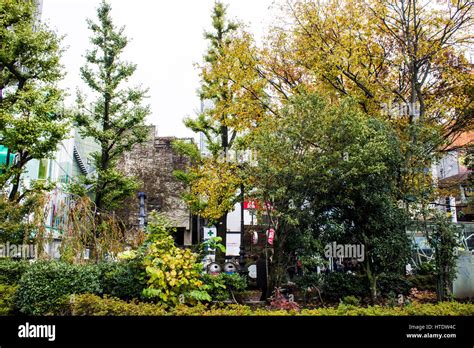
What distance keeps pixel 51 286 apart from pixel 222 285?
359 cm

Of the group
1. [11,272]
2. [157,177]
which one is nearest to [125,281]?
[11,272]

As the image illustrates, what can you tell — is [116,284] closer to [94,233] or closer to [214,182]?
[94,233]

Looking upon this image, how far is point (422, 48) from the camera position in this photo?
13867 mm

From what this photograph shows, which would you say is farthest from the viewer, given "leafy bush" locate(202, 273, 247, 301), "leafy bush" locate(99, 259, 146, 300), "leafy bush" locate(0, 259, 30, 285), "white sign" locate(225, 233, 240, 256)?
"white sign" locate(225, 233, 240, 256)

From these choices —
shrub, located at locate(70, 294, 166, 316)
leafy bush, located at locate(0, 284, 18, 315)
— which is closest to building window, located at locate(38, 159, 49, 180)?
leafy bush, located at locate(0, 284, 18, 315)

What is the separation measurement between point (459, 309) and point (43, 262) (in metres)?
8.72

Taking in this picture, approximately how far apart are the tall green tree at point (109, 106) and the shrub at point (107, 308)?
Answer: 935 cm

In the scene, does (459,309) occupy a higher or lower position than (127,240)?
lower

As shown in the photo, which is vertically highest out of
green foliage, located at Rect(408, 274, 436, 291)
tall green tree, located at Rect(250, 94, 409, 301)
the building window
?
the building window

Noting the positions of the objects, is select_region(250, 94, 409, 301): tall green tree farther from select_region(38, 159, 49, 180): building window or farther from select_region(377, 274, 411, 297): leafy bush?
select_region(38, 159, 49, 180): building window

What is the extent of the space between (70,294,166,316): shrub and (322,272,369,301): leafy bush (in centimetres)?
485

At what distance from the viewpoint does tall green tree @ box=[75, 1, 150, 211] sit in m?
17.3
